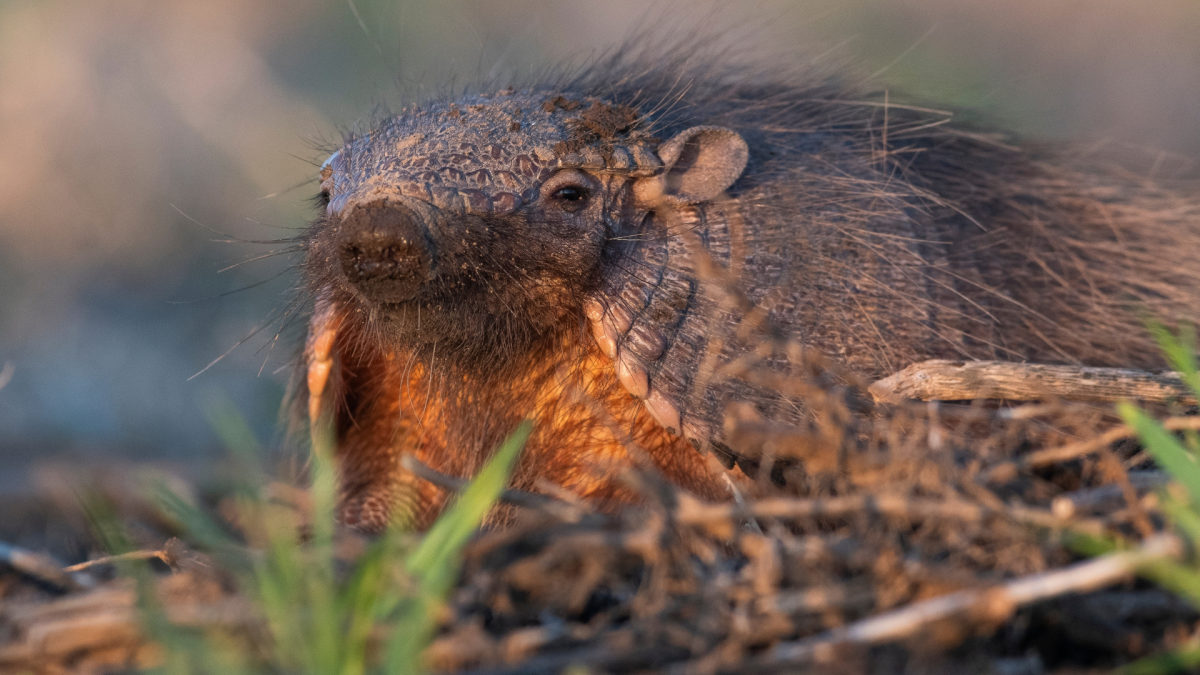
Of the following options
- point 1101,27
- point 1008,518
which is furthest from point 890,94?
point 1101,27

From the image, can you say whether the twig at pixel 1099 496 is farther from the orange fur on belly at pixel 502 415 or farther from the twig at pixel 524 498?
the orange fur on belly at pixel 502 415

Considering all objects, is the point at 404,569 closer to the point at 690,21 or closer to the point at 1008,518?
the point at 1008,518

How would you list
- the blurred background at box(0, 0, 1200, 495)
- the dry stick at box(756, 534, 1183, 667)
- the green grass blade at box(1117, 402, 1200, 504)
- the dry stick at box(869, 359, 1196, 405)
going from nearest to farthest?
the dry stick at box(756, 534, 1183, 667) < the green grass blade at box(1117, 402, 1200, 504) < the dry stick at box(869, 359, 1196, 405) < the blurred background at box(0, 0, 1200, 495)

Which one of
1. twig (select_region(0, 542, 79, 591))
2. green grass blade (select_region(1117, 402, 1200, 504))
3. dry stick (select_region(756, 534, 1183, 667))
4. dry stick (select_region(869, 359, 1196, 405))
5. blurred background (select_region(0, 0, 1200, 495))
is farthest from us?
blurred background (select_region(0, 0, 1200, 495))

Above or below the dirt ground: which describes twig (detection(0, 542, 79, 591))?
below

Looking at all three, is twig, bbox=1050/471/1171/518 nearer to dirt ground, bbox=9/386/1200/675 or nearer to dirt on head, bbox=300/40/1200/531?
dirt ground, bbox=9/386/1200/675

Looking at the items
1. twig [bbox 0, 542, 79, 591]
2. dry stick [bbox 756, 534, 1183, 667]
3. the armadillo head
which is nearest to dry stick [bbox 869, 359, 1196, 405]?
dry stick [bbox 756, 534, 1183, 667]

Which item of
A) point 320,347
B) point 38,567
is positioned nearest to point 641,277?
point 320,347

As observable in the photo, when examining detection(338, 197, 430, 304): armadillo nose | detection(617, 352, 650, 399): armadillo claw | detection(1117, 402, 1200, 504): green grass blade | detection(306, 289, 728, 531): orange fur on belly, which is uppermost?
detection(338, 197, 430, 304): armadillo nose

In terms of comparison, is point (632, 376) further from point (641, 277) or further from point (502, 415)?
point (502, 415)
